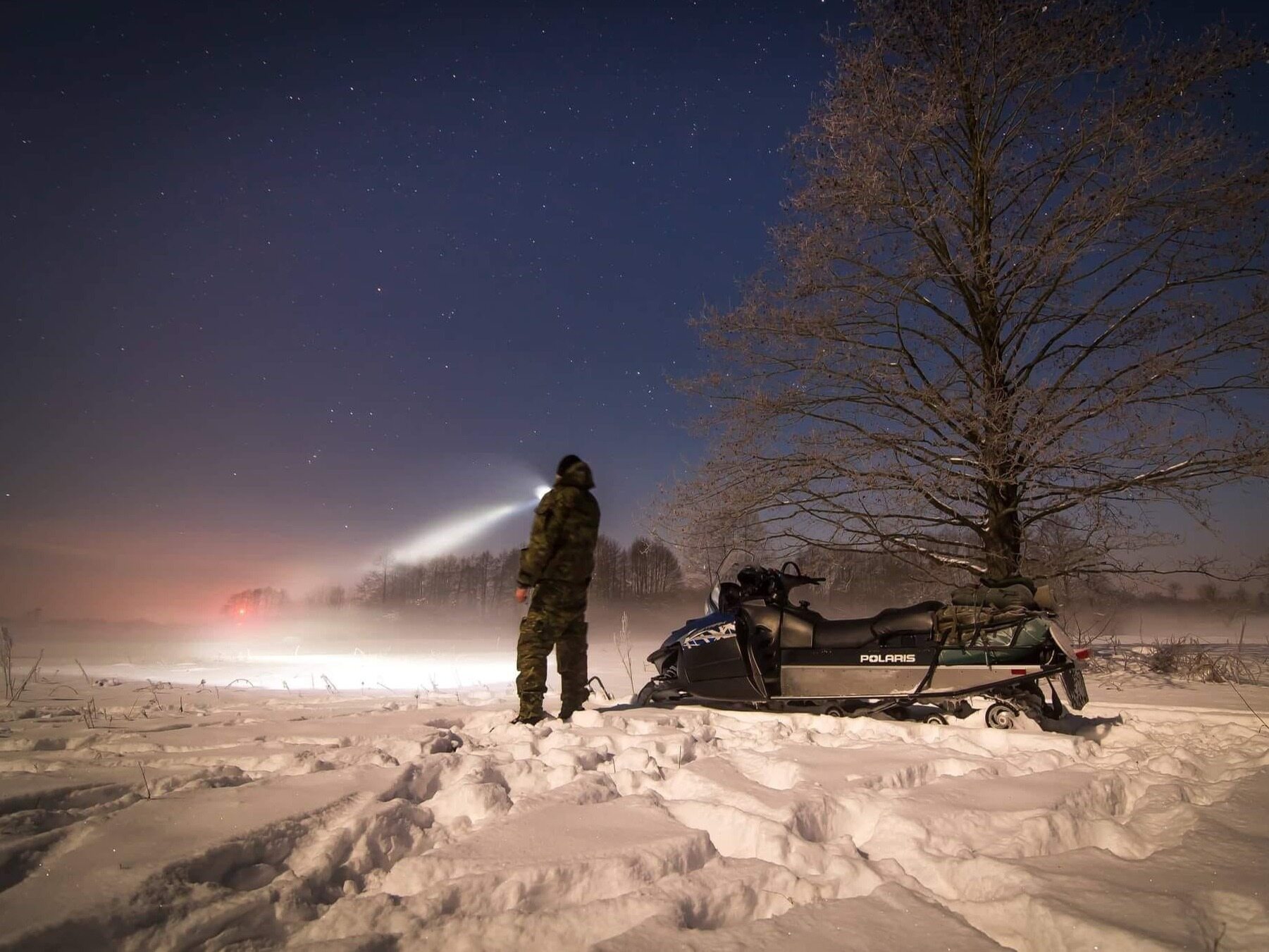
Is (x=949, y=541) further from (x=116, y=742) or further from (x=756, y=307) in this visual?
(x=116, y=742)

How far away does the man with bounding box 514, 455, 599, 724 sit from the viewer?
528cm

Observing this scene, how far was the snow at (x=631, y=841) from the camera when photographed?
1.59 metres

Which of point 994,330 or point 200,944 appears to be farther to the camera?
point 994,330

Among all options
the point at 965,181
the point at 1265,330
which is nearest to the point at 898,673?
the point at 1265,330

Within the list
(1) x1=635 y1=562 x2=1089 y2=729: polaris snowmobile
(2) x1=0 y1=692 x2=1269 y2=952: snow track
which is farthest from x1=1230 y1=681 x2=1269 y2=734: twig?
(1) x1=635 y1=562 x2=1089 y2=729: polaris snowmobile

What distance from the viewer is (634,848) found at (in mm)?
2023

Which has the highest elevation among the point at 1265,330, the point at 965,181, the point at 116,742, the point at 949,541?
the point at 965,181

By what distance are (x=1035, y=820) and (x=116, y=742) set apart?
4673 millimetres

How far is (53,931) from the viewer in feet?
5.09

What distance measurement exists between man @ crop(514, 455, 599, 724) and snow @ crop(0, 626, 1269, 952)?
4.17ft

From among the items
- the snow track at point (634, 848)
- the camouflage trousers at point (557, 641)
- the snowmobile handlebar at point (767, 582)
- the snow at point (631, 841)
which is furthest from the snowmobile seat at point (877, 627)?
the camouflage trousers at point (557, 641)

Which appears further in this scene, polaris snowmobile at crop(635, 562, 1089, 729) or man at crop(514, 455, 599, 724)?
man at crop(514, 455, 599, 724)

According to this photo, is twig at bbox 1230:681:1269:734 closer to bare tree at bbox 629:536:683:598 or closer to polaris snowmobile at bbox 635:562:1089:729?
polaris snowmobile at bbox 635:562:1089:729

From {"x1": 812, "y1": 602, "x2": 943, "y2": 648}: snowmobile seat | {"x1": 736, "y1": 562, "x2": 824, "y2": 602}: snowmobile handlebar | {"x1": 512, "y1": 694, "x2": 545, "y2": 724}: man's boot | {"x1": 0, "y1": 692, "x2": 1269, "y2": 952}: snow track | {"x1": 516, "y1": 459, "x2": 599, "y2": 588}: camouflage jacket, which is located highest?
{"x1": 516, "y1": 459, "x2": 599, "y2": 588}: camouflage jacket
